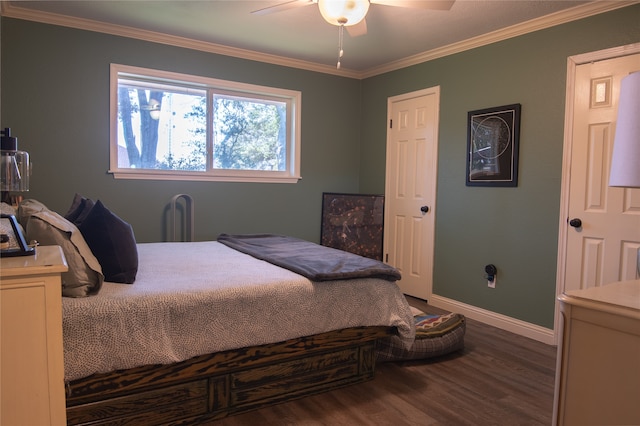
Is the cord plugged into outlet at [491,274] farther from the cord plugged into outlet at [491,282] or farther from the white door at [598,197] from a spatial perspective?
the white door at [598,197]

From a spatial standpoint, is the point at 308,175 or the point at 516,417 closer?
the point at 516,417

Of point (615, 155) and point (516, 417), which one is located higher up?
point (615, 155)

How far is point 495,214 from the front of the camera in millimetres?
3662

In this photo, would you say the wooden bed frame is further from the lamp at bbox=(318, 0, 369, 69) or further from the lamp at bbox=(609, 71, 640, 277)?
the lamp at bbox=(318, 0, 369, 69)

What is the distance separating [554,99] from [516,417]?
2.29m

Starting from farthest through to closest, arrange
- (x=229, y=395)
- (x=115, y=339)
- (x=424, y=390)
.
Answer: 1. (x=424, y=390)
2. (x=229, y=395)
3. (x=115, y=339)

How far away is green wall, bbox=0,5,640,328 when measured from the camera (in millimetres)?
3279

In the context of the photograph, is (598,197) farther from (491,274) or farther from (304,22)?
(304,22)

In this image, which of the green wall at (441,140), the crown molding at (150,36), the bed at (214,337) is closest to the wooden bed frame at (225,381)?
the bed at (214,337)

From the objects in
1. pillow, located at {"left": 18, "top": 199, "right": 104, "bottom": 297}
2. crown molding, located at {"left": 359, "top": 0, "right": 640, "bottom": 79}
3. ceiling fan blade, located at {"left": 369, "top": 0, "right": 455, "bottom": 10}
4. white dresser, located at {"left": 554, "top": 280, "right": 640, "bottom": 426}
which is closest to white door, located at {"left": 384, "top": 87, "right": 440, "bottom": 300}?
crown molding, located at {"left": 359, "top": 0, "right": 640, "bottom": 79}

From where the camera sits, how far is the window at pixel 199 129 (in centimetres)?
388

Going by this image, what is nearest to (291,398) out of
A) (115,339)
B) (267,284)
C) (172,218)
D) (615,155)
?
(267,284)

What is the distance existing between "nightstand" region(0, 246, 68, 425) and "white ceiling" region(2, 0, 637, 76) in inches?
101

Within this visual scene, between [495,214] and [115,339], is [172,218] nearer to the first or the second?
[115,339]
